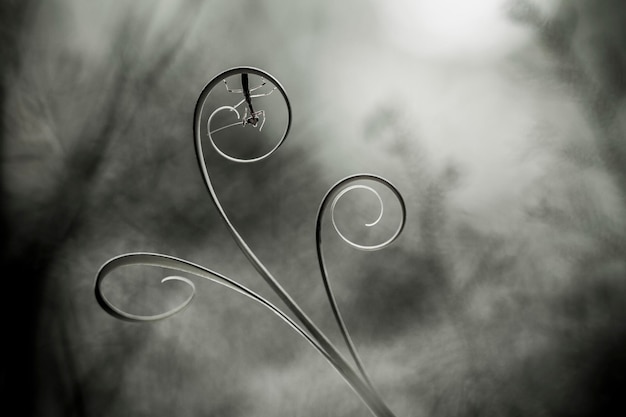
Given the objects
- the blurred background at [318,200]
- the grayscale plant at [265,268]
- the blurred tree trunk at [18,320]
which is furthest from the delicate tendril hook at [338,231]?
the blurred tree trunk at [18,320]

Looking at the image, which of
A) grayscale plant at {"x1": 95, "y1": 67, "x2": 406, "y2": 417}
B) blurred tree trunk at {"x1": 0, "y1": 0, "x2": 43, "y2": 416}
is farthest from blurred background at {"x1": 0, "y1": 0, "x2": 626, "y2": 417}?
grayscale plant at {"x1": 95, "y1": 67, "x2": 406, "y2": 417}

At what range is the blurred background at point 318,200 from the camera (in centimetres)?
336

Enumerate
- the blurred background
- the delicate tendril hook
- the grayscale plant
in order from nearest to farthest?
the grayscale plant, the delicate tendril hook, the blurred background

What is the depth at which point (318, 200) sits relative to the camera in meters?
3.71

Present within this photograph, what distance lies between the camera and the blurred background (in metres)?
3.36

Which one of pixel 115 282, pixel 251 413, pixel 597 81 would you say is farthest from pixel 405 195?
pixel 115 282

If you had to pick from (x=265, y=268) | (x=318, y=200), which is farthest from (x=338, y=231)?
(x=318, y=200)

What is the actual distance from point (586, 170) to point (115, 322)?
3895 mm

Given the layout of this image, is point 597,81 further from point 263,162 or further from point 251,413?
point 251,413

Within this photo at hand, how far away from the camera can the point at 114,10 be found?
3213mm

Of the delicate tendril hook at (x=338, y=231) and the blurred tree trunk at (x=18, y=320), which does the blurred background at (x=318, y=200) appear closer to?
the blurred tree trunk at (x=18, y=320)

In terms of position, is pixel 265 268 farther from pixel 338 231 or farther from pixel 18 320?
pixel 18 320

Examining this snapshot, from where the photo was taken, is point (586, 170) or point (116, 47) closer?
point (116, 47)

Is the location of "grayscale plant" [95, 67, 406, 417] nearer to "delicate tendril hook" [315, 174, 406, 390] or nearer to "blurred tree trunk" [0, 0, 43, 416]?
"delicate tendril hook" [315, 174, 406, 390]
